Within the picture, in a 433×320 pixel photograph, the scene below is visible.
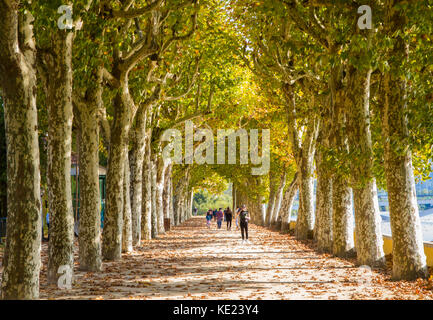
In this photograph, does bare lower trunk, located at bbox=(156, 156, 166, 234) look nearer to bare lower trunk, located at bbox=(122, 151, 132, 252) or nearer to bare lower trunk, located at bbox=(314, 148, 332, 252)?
bare lower trunk, located at bbox=(122, 151, 132, 252)

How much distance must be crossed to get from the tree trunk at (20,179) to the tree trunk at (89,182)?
533 cm

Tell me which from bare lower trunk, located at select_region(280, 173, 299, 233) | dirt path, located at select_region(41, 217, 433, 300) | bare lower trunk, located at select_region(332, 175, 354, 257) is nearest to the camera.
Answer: dirt path, located at select_region(41, 217, 433, 300)

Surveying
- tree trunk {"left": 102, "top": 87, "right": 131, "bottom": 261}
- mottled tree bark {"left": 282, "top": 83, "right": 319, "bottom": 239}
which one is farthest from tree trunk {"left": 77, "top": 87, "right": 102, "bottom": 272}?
mottled tree bark {"left": 282, "top": 83, "right": 319, "bottom": 239}

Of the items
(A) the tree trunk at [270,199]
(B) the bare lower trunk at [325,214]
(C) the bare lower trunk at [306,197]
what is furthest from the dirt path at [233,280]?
(A) the tree trunk at [270,199]

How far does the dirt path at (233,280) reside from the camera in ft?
33.8

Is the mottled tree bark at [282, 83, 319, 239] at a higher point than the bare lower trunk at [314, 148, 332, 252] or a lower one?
higher

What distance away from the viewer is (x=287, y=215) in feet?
112

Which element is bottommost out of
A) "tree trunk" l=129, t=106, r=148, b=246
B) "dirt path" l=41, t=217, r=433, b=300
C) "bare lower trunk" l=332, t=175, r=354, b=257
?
"dirt path" l=41, t=217, r=433, b=300

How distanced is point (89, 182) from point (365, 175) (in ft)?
22.5

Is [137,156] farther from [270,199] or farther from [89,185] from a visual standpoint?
[270,199]

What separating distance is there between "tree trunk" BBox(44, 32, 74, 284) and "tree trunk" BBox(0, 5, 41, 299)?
2507mm

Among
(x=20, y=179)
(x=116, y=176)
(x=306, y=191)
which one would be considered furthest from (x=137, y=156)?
(x=20, y=179)

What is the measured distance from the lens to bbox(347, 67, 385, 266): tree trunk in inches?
555

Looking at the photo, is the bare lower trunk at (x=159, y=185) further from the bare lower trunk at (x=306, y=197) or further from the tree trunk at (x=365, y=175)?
the tree trunk at (x=365, y=175)
